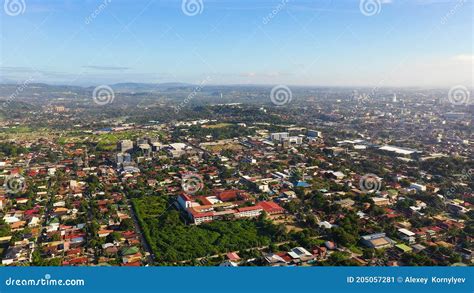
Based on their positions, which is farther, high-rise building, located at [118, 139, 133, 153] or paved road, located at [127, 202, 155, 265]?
high-rise building, located at [118, 139, 133, 153]

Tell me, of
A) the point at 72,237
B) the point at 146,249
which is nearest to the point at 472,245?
the point at 146,249

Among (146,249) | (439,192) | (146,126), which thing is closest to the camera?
(146,249)

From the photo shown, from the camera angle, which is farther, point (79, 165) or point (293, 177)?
point (79, 165)

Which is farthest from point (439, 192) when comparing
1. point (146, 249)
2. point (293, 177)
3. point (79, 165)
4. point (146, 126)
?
point (146, 126)

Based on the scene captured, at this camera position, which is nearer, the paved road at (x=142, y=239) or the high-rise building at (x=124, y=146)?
the paved road at (x=142, y=239)

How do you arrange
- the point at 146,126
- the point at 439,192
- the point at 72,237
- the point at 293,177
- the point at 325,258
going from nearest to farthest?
the point at 325,258, the point at 72,237, the point at 439,192, the point at 293,177, the point at 146,126

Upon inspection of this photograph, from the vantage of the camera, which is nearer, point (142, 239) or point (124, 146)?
point (142, 239)

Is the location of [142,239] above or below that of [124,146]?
below

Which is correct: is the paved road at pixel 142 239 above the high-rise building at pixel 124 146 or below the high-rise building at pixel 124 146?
below

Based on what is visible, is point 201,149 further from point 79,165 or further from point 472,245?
point 472,245

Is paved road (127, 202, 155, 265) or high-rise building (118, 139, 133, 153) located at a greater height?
high-rise building (118, 139, 133, 153)
